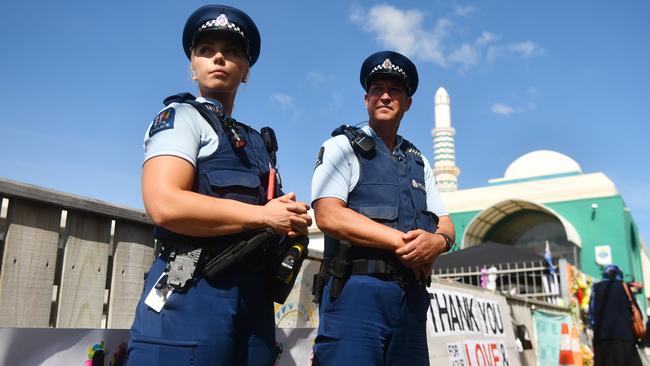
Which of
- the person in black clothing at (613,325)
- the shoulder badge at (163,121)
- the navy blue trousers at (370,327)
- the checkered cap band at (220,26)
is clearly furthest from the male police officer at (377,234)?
the person in black clothing at (613,325)

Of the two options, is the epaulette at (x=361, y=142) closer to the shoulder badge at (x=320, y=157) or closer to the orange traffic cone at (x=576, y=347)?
the shoulder badge at (x=320, y=157)

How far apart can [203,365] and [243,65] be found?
112cm

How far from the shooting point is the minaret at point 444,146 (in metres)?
39.9

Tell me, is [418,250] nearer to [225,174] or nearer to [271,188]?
[271,188]

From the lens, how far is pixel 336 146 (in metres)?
2.80

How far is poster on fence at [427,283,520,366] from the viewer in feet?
16.1

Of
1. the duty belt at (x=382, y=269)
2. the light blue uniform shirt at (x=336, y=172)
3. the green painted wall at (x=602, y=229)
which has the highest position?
the green painted wall at (x=602, y=229)

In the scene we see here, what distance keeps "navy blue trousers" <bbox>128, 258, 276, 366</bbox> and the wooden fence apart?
2.63 ft

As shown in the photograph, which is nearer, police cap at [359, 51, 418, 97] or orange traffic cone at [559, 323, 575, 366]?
police cap at [359, 51, 418, 97]

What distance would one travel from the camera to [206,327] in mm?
1694

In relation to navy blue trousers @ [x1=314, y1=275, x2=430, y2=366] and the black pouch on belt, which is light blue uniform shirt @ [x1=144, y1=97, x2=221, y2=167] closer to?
the black pouch on belt

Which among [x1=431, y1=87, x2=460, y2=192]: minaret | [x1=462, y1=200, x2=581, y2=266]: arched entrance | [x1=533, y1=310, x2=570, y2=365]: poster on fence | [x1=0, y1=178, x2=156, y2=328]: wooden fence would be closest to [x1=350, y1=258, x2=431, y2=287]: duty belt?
[x1=0, y1=178, x2=156, y2=328]: wooden fence

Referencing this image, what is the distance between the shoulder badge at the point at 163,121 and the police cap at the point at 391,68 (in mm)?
1388

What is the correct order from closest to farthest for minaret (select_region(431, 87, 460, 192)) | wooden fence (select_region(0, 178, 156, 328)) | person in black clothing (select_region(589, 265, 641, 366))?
1. wooden fence (select_region(0, 178, 156, 328))
2. person in black clothing (select_region(589, 265, 641, 366))
3. minaret (select_region(431, 87, 460, 192))
